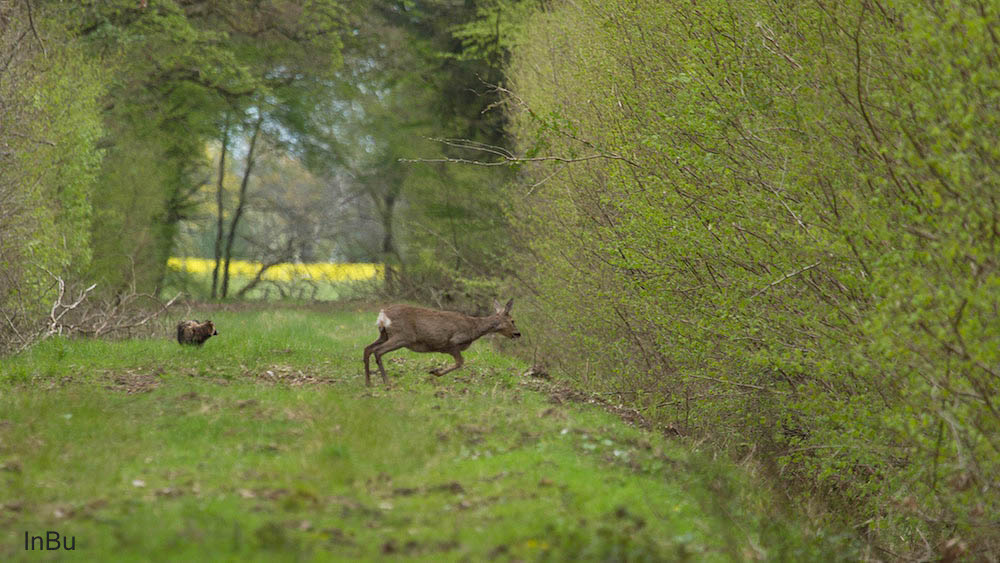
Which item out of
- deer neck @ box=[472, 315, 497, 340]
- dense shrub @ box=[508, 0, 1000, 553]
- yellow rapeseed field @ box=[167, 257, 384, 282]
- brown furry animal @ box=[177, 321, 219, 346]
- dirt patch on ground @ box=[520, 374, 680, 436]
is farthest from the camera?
yellow rapeseed field @ box=[167, 257, 384, 282]

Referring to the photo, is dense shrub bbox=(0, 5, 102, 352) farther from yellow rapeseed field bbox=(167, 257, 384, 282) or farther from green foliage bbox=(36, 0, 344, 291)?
yellow rapeseed field bbox=(167, 257, 384, 282)

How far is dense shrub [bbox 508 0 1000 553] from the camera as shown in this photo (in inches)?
285

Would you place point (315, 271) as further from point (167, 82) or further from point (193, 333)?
point (193, 333)

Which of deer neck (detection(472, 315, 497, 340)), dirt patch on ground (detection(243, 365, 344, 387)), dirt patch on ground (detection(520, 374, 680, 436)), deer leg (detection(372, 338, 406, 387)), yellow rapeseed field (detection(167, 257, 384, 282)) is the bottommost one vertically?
yellow rapeseed field (detection(167, 257, 384, 282))

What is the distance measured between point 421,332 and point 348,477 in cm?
556

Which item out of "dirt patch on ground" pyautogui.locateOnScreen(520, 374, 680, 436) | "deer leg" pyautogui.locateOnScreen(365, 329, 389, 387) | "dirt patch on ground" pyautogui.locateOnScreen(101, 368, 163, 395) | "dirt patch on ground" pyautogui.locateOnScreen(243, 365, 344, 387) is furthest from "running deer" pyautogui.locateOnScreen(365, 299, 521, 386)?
"dirt patch on ground" pyautogui.locateOnScreen(101, 368, 163, 395)

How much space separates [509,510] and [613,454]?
7.46ft

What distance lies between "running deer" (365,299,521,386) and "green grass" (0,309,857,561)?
667mm

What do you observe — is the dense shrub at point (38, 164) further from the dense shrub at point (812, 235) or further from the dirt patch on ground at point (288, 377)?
the dense shrub at point (812, 235)

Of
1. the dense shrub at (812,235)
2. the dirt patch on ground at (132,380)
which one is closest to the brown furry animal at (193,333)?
the dirt patch on ground at (132,380)

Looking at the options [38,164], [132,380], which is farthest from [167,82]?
[132,380]

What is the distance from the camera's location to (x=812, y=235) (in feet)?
29.6

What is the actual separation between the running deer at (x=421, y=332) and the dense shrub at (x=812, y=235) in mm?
2153

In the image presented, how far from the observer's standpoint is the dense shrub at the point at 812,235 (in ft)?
23.7
